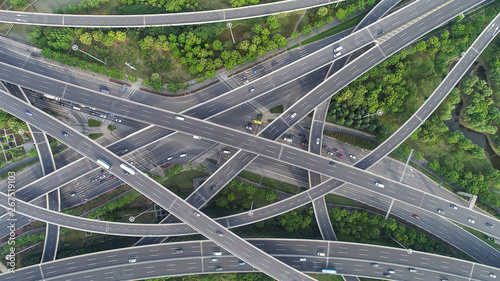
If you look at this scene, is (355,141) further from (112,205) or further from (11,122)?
(11,122)

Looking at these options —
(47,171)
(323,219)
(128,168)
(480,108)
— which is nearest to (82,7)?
(47,171)

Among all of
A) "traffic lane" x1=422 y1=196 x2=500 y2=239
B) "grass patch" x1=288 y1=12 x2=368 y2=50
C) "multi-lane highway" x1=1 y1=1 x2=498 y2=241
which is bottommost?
"traffic lane" x1=422 y1=196 x2=500 y2=239

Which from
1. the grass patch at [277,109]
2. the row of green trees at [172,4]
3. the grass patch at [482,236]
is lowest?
the grass patch at [482,236]

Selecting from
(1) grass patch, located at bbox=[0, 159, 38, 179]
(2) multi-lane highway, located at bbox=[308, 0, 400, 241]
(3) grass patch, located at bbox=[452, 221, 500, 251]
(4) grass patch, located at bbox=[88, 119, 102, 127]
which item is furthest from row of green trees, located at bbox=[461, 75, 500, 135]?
(1) grass patch, located at bbox=[0, 159, 38, 179]

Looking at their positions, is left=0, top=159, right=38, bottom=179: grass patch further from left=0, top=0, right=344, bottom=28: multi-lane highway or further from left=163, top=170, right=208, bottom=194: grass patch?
left=0, top=0, right=344, bottom=28: multi-lane highway

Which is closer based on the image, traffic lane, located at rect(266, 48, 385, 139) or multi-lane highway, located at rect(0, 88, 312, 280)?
multi-lane highway, located at rect(0, 88, 312, 280)

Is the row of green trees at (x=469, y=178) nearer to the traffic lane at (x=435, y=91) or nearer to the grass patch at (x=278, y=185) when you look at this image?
the traffic lane at (x=435, y=91)

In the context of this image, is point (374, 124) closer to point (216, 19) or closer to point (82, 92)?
point (216, 19)

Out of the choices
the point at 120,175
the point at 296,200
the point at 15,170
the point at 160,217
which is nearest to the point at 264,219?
the point at 296,200

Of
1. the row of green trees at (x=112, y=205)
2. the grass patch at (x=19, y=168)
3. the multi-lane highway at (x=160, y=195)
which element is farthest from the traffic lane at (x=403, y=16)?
the grass patch at (x=19, y=168)
